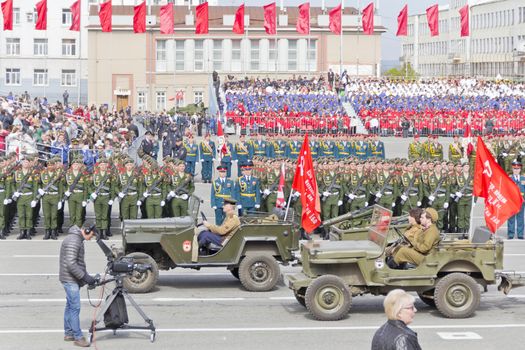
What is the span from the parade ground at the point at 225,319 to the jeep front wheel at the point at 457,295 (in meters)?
0.17

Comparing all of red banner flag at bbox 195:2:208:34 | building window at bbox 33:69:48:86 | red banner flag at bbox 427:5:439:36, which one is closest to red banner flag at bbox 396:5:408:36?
red banner flag at bbox 427:5:439:36

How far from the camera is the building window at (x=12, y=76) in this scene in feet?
289

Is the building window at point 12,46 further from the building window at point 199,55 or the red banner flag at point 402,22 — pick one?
the red banner flag at point 402,22

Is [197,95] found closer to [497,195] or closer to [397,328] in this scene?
[497,195]

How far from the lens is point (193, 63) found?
7819cm

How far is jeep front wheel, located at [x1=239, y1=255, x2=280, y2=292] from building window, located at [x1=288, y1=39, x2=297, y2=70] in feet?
202

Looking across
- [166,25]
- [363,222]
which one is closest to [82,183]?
[363,222]

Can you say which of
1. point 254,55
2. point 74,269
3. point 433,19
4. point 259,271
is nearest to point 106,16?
point 433,19

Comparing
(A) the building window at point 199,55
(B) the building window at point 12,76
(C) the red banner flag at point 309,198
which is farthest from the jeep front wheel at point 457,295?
(B) the building window at point 12,76

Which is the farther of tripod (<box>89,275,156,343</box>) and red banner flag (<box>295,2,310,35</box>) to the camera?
red banner flag (<box>295,2,310,35</box>)

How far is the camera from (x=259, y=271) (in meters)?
17.6

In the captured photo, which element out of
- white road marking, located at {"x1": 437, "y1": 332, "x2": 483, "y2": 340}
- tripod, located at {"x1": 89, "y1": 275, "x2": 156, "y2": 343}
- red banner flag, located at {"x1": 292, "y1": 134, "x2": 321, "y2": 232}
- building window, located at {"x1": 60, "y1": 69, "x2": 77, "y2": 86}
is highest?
building window, located at {"x1": 60, "y1": 69, "x2": 77, "y2": 86}

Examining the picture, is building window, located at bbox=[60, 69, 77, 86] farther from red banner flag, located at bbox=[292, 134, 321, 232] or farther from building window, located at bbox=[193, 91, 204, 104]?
red banner flag, located at bbox=[292, 134, 321, 232]

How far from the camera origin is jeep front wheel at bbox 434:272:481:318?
15555 millimetres
